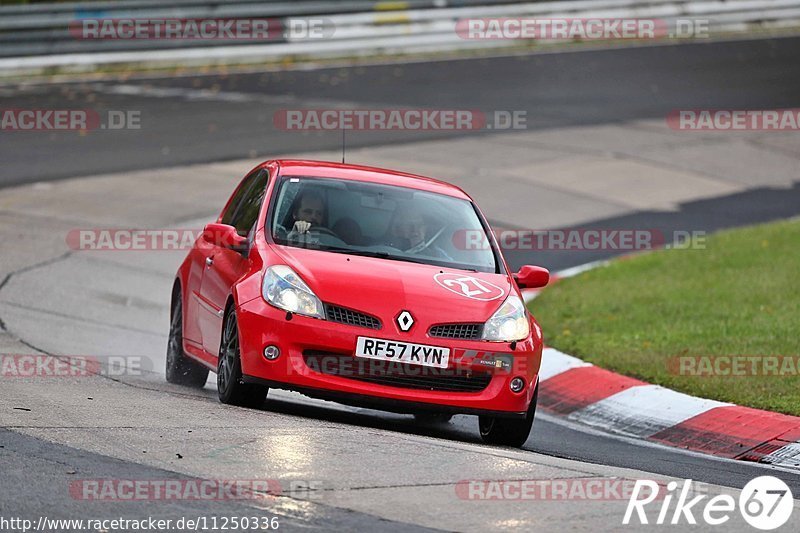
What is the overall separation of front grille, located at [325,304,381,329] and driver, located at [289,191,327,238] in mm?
972

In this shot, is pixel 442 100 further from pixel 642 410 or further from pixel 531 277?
pixel 531 277

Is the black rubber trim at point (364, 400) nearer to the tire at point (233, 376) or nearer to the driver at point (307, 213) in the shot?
the tire at point (233, 376)

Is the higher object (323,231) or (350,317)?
(323,231)

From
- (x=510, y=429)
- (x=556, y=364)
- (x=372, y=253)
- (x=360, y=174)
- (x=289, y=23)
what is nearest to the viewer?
(x=510, y=429)

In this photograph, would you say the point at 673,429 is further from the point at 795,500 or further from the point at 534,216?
the point at 534,216

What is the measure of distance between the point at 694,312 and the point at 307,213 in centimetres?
500

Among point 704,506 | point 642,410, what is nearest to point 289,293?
point 704,506

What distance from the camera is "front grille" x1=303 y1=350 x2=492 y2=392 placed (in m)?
8.16

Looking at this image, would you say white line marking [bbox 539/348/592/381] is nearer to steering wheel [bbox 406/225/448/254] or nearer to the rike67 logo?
steering wheel [bbox 406/225/448/254]

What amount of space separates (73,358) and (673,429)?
4.14 m

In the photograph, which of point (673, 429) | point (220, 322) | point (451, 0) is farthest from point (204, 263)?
point (451, 0)

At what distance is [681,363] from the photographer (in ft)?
36.8

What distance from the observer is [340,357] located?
321 inches

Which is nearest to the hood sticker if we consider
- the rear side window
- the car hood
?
the car hood
